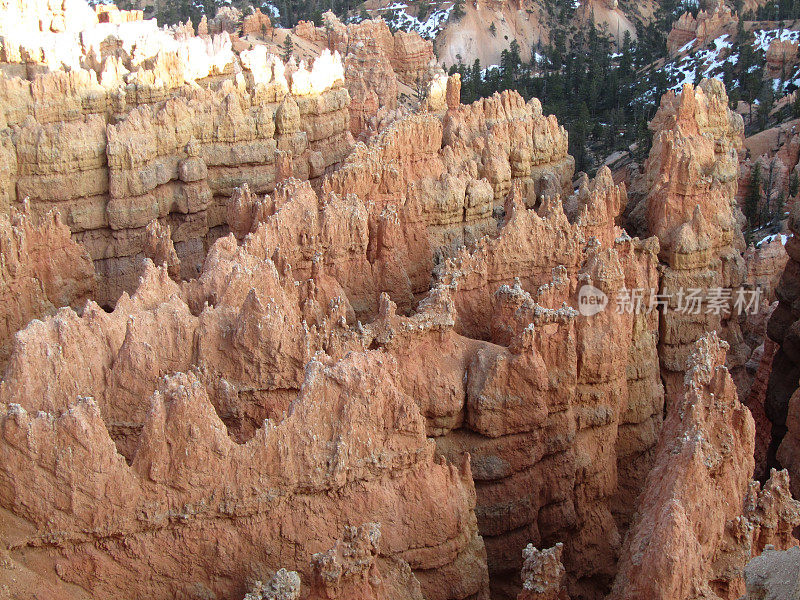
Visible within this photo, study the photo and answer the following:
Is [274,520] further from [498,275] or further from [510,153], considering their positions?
[510,153]

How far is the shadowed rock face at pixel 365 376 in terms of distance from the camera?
926cm

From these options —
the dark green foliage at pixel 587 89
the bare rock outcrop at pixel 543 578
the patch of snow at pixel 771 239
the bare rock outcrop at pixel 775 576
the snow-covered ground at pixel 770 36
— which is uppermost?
the snow-covered ground at pixel 770 36

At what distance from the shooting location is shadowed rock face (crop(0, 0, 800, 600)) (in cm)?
926

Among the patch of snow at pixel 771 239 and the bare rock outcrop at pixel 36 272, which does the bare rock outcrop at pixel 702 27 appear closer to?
the patch of snow at pixel 771 239

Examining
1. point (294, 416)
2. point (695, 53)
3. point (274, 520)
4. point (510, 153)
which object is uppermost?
point (695, 53)

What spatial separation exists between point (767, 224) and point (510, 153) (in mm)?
14024

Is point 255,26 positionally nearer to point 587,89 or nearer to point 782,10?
point 587,89

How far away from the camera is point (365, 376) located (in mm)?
10195

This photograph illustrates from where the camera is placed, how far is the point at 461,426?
13414 millimetres

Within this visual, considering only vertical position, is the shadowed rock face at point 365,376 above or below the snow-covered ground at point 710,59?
below

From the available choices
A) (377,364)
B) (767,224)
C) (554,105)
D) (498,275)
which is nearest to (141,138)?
(498,275)

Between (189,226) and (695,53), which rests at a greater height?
(695,53)

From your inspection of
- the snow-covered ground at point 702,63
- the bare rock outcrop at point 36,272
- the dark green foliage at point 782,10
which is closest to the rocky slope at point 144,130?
the bare rock outcrop at point 36,272

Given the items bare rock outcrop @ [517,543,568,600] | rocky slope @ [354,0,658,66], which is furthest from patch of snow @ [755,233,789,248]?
rocky slope @ [354,0,658,66]
